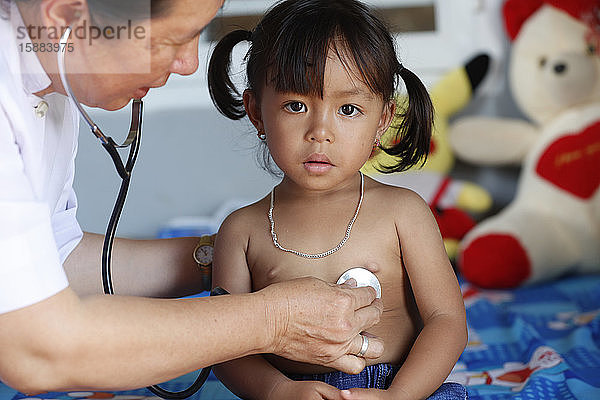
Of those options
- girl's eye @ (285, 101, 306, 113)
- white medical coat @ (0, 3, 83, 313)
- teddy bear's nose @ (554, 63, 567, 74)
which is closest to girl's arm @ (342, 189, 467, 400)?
girl's eye @ (285, 101, 306, 113)

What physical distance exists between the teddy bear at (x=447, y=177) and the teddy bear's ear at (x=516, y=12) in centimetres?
12

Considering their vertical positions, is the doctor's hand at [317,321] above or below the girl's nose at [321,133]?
→ below

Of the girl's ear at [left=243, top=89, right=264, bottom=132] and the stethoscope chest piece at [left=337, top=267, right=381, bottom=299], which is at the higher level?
the girl's ear at [left=243, top=89, right=264, bottom=132]

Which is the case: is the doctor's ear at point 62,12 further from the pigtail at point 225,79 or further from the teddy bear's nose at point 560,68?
the teddy bear's nose at point 560,68

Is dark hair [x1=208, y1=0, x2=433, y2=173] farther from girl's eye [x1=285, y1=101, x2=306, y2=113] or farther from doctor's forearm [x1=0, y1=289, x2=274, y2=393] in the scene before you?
doctor's forearm [x1=0, y1=289, x2=274, y2=393]

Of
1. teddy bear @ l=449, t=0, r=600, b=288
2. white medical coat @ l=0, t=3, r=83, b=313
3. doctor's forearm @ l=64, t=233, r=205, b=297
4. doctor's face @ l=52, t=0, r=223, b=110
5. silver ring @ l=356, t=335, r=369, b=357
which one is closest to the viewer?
white medical coat @ l=0, t=3, r=83, b=313

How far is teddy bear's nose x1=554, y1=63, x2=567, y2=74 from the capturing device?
7.61ft

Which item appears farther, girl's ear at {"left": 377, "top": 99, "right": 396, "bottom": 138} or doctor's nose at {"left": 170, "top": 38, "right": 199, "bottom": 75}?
girl's ear at {"left": 377, "top": 99, "right": 396, "bottom": 138}

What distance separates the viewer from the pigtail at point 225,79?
1.23 m

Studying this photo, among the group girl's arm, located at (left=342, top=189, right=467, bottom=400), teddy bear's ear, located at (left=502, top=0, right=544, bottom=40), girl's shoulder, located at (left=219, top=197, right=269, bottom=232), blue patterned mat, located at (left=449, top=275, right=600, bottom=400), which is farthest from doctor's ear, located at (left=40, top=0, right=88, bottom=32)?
teddy bear's ear, located at (left=502, top=0, right=544, bottom=40)

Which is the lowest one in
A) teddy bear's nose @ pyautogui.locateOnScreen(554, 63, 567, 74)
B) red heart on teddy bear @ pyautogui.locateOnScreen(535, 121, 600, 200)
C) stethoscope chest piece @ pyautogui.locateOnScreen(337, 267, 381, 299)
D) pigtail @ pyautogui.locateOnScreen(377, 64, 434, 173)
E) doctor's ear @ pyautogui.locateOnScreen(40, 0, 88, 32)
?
red heart on teddy bear @ pyautogui.locateOnScreen(535, 121, 600, 200)

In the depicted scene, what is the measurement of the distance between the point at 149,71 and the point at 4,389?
703mm

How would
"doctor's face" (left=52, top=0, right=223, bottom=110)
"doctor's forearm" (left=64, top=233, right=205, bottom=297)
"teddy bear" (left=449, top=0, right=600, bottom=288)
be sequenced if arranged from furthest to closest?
"teddy bear" (left=449, top=0, right=600, bottom=288) → "doctor's forearm" (left=64, top=233, right=205, bottom=297) → "doctor's face" (left=52, top=0, right=223, bottom=110)

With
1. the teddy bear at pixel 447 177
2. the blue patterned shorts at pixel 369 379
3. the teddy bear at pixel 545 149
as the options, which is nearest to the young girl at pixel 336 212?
→ the blue patterned shorts at pixel 369 379
